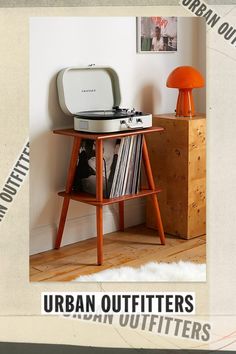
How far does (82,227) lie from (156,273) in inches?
13.4

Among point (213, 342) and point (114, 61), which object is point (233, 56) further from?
point (114, 61)

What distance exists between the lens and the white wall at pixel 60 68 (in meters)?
2.01

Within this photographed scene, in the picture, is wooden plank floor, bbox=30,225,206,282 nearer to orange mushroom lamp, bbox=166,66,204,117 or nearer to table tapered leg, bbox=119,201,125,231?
table tapered leg, bbox=119,201,125,231

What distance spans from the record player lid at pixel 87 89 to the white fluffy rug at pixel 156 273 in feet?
2.06

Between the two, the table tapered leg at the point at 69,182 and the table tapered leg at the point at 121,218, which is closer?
the table tapered leg at the point at 69,182

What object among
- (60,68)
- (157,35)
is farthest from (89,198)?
(157,35)

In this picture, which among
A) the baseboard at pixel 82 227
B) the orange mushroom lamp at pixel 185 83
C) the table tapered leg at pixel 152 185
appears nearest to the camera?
the baseboard at pixel 82 227

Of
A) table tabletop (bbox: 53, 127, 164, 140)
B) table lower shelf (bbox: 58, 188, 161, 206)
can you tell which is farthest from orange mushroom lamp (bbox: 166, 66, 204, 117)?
table lower shelf (bbox: 58, 188, 161, 206)

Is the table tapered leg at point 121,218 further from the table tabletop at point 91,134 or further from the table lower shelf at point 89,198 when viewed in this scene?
the table tabletop at point 91,134

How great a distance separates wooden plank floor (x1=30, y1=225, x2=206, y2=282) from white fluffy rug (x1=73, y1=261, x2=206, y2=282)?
3cm

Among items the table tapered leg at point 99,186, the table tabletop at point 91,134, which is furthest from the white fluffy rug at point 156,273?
the table tabletop at point 91,134

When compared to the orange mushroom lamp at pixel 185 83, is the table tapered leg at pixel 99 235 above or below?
below

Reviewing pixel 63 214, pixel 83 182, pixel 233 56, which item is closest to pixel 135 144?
pixel 83 182

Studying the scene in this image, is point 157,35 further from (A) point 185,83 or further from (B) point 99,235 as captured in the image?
(B) point 99,235
